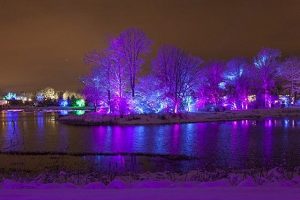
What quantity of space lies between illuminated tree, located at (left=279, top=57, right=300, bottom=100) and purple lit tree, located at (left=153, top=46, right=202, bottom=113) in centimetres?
3123

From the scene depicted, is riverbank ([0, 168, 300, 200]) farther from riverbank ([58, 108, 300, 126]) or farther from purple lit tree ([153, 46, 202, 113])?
purple lit tree ([153, 46, 202, 113])

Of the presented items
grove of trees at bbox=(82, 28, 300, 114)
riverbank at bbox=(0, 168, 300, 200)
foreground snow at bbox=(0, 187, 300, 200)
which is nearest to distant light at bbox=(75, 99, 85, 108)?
grove of trees at bbox=(82, 28, 300, 114)

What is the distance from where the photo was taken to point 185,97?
265 ft

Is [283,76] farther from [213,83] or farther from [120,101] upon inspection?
[120,101]

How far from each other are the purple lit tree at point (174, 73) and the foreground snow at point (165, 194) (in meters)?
62.0

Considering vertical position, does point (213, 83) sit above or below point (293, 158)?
above

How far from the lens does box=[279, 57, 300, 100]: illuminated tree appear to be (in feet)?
324

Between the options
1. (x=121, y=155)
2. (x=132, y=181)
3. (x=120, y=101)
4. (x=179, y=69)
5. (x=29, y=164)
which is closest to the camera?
(x=132, y=181)

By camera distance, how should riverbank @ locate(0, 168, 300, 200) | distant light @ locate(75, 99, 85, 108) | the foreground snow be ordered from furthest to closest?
distant light @ locate(75, 99, 85, 108)
riverbank @ locate(0, 168, 300, 200)
the foreground snow

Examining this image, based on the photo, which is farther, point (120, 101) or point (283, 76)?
point (283, 76)

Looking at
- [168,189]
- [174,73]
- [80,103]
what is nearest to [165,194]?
[168,189]

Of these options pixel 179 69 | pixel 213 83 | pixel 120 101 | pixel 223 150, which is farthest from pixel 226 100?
pixel 223 150

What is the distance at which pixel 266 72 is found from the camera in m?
95.6

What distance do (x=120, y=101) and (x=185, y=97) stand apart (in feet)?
58.6
